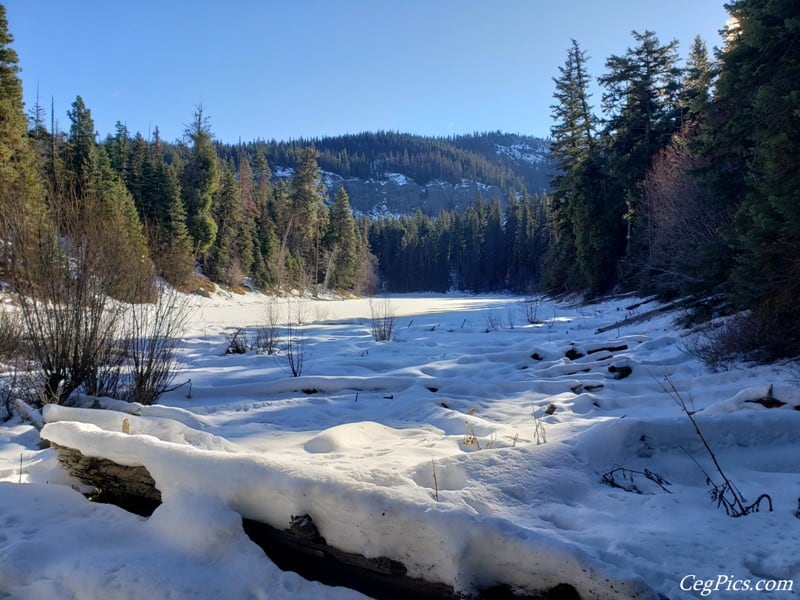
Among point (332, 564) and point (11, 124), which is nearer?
point (332, 564)

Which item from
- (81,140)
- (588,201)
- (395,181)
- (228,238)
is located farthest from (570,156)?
(395,181)

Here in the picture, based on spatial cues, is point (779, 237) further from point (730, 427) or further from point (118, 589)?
point (118, 589)

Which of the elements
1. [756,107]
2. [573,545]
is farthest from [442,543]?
[756,107]

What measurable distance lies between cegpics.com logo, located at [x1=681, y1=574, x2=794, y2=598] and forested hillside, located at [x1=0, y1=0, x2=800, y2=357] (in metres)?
5.08

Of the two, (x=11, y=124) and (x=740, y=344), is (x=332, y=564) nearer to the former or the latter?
(x=740, y=344)

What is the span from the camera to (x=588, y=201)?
2453 cm

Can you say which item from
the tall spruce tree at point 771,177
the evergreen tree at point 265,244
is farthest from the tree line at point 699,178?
the evergreen tree at point 265,244

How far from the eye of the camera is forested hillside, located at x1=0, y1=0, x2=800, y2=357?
5391 millimetres

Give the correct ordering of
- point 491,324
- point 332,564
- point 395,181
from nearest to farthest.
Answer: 1. point 332,564
2. point 491,324
3. point 395,181

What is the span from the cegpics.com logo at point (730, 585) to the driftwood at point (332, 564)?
40cm

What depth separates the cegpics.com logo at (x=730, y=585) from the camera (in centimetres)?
157

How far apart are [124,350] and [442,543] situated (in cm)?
504

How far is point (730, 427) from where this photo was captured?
2.83 meters

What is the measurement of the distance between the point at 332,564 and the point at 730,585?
1.54 metres
